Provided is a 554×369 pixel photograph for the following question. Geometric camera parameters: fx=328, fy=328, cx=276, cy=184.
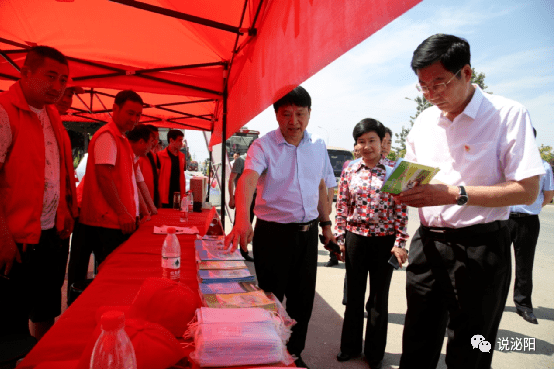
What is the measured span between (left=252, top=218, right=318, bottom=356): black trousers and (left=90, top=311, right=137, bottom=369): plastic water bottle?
147 cm

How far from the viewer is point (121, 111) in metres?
2.86

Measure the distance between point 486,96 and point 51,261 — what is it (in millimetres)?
2684

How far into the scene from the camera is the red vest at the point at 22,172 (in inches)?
71.0

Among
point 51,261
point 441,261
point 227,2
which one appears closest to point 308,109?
point 227,2

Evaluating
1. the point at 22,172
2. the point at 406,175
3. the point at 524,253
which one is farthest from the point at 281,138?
the point at 524,253

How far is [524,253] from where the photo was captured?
12.3 ft

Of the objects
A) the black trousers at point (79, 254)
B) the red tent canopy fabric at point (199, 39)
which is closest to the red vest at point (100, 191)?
the black trousers at point (79, 254)

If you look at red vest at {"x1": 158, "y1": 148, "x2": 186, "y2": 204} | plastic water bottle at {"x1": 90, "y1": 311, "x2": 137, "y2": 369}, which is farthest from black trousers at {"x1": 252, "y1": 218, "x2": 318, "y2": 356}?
red vest at {"x1": 158, "y1": 148, "x2": 186, "y2": 204}

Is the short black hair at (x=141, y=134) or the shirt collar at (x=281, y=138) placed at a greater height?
the short black hair at (x=141, y=134)

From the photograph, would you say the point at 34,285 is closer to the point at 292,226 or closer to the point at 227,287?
the point at 227,287

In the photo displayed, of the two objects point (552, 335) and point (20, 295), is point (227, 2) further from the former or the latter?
point (552, 335)

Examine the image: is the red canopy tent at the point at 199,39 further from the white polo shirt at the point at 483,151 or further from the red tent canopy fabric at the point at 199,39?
the white polo shirt at the point at 483,151

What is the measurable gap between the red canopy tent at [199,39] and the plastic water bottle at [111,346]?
866 millimetres

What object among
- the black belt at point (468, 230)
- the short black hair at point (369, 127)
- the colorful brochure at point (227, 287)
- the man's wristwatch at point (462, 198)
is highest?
the short black hair at point (369, 127)
